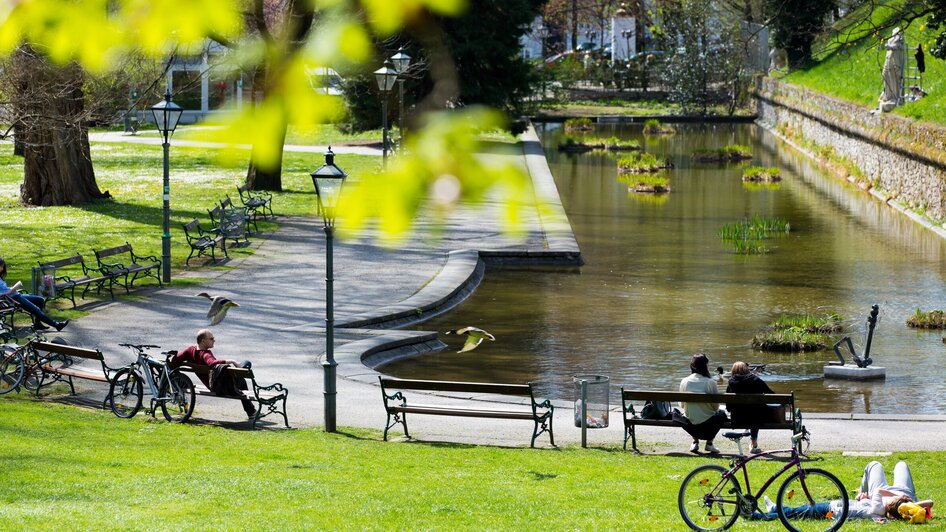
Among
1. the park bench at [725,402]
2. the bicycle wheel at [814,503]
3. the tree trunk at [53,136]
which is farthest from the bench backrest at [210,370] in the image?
the tree trunk at [53,136]

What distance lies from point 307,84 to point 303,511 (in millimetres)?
6388

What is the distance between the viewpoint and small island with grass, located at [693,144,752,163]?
48312 mm

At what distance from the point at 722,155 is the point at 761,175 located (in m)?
6.35

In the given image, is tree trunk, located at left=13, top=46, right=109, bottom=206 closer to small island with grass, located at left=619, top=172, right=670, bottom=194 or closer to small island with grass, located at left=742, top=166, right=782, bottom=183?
small island with grass, located at left=619, top=172, right=670, bottom=194

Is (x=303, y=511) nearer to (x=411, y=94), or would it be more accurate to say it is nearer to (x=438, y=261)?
(x=438, y=261)

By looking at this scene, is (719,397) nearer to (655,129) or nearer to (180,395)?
(180,395)

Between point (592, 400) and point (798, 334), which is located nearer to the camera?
point (592, 400)

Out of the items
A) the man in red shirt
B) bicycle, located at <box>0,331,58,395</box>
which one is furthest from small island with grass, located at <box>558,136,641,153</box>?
the man in red shirt

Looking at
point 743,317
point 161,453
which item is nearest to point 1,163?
point 743,317

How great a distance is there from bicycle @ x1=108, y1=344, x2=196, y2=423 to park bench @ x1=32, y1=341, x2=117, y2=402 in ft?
0.74

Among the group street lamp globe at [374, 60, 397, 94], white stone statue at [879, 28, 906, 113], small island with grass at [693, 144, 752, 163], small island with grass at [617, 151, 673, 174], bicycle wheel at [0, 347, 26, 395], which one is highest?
white stone statue at [879, 28, 906, 113]

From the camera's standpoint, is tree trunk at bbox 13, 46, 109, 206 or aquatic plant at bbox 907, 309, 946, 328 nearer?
aquatic plant at bbox 907, 309, 946, 328

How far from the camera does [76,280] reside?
19.5m

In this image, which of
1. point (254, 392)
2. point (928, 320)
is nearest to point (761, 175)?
point (928, 320)
